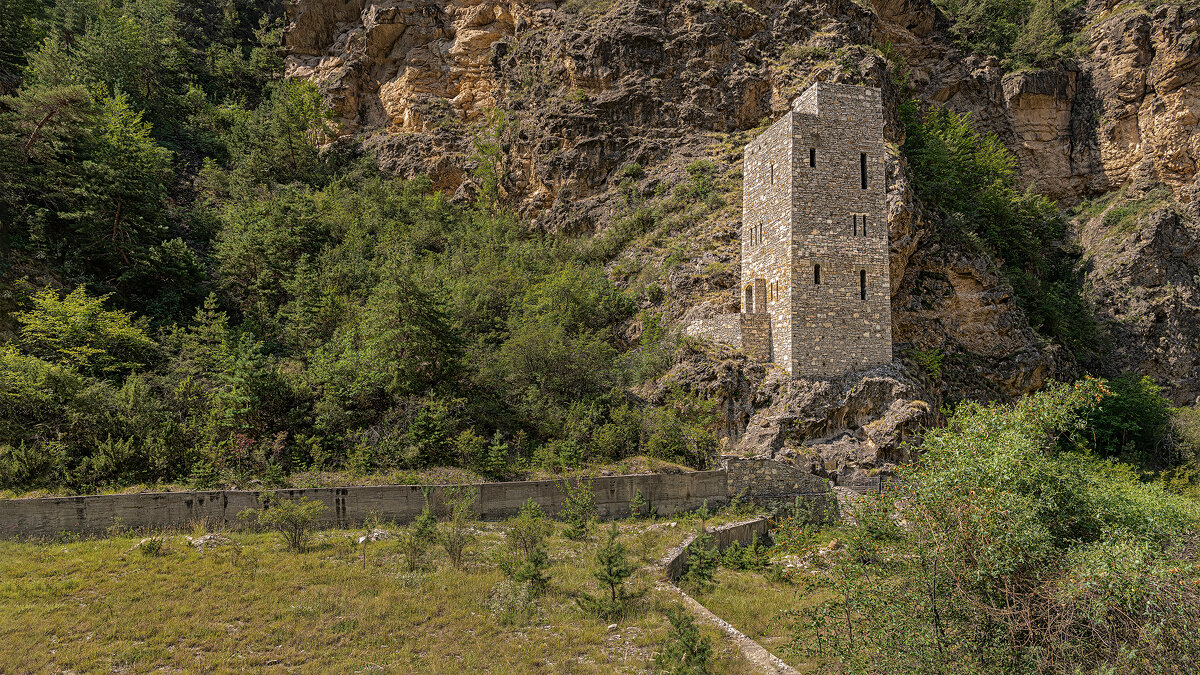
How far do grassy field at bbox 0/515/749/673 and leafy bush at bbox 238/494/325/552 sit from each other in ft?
0.94

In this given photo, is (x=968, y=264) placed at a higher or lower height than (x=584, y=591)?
higher

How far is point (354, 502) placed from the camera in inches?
486

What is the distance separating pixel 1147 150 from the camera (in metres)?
34.0

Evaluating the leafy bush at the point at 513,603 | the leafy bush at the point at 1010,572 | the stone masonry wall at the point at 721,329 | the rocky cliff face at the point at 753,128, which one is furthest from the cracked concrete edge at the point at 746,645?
the stone masonry wall at the point at 721,329

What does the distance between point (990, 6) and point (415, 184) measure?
119ft

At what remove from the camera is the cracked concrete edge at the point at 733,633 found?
7945 millimetres

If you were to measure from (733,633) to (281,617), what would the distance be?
6478mm

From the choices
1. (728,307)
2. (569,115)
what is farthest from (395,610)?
(569,115)

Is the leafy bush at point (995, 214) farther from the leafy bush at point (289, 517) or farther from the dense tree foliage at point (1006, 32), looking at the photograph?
the leafy bush at point (289, 517)

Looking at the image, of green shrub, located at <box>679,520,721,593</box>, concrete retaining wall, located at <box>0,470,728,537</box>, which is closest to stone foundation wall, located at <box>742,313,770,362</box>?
concrete retaining wall, located at <box>0,470,728,537</box>

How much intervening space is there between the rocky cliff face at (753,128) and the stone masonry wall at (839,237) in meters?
1.26

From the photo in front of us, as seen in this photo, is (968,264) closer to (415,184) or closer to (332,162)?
(415,184)

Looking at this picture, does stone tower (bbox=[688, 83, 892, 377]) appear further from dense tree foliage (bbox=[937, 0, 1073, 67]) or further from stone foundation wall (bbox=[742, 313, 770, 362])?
dense tree foliage (bbox=[937, 0, 1073, 67])

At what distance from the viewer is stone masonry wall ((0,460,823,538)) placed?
1040cm
